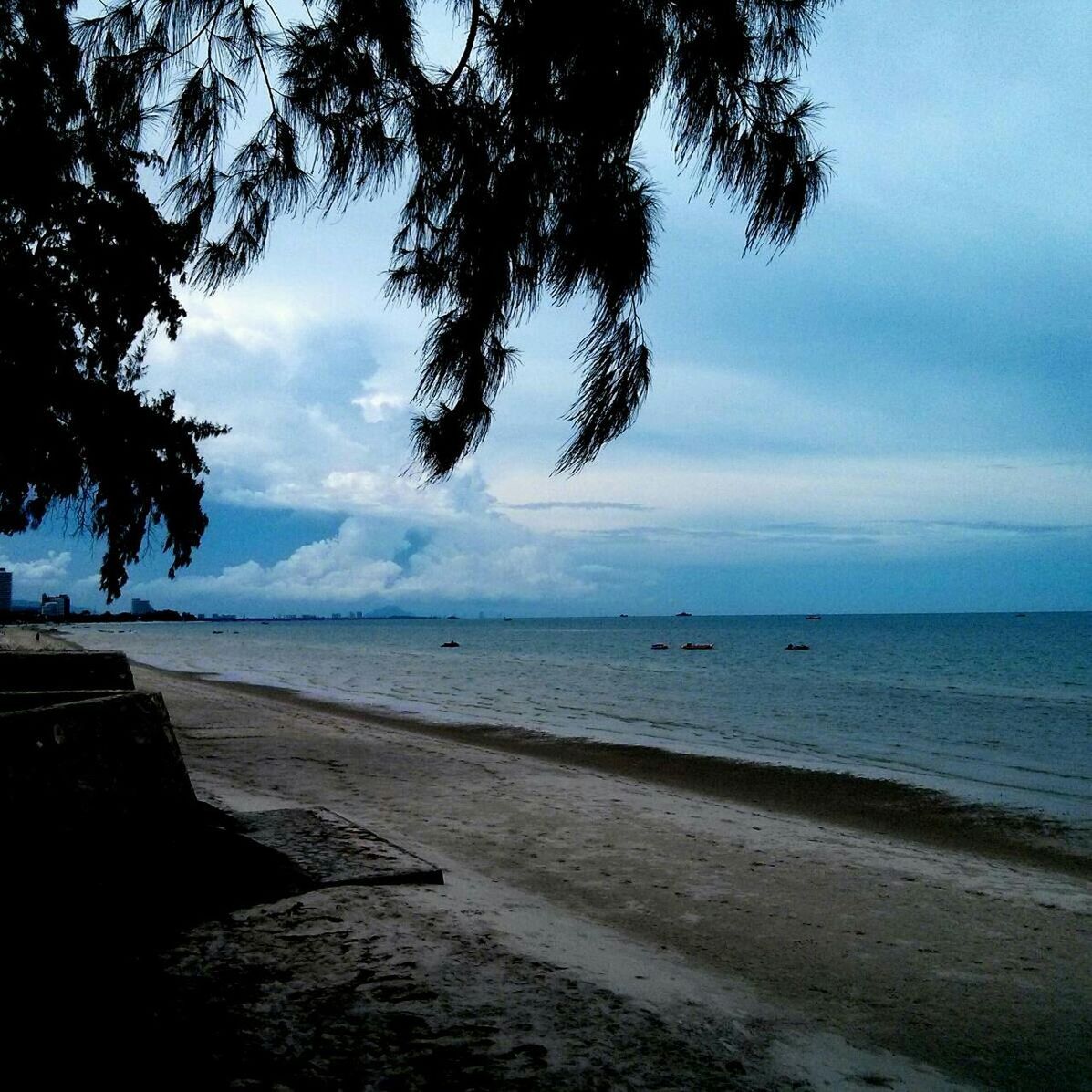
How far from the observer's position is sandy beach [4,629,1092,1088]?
5.98 ft

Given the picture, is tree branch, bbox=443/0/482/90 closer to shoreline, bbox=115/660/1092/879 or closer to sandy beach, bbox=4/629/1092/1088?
sandy beach, bbox=4/629/1092/1088

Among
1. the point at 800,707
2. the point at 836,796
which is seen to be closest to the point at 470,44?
the point at 836,796

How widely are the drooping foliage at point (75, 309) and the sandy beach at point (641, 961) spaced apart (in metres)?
2.89

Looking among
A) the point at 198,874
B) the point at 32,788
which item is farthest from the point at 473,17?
the point at 198,874

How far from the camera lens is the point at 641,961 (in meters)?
2.83

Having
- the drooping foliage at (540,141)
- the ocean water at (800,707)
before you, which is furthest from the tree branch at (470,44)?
the ocean water at (800,707)

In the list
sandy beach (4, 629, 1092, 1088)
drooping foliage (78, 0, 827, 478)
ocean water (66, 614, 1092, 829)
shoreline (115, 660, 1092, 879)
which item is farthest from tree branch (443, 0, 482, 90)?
ocean water (66, 614, 1092, 829)

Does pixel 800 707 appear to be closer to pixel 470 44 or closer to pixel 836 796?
pixel 836 796

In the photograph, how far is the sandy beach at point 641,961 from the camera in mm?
1824

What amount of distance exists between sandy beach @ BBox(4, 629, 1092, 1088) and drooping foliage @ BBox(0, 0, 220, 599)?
114 inches

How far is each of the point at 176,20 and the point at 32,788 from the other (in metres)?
3.21

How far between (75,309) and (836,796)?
8.74 meters

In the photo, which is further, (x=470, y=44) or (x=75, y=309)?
(x=75, y=309)

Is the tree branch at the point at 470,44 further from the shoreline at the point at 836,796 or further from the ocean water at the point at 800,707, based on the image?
the ocean water at the point at 800,707
